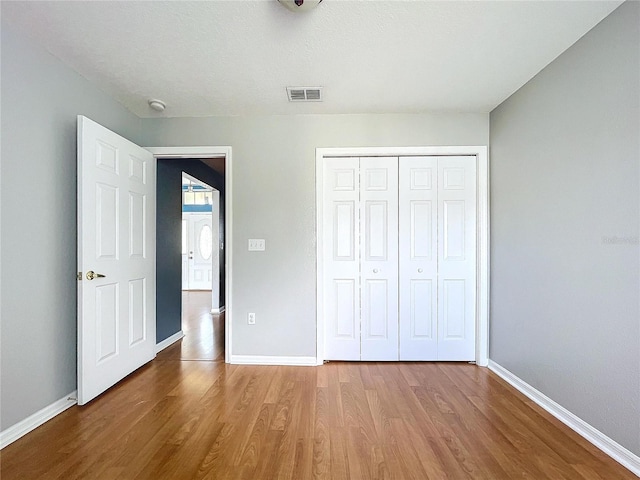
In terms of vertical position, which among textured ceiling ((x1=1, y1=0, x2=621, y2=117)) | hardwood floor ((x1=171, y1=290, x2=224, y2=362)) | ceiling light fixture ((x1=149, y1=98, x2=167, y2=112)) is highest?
textured ceiling ((x1=1, y1=0, x2=621, y2=117))

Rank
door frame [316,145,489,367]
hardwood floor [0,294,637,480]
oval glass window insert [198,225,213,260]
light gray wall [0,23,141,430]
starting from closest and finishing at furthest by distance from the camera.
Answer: hardwood floor [0,294,637,480] < light gray wall [0,23,141,430] < door frame [316,145,489,367] < oval glass window insert [198,225,213,260]

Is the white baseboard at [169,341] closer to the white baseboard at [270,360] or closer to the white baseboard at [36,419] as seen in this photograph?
the white baseboard at [270,360]

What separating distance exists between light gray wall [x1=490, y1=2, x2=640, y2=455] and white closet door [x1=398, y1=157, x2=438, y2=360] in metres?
0.61

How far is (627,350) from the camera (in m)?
1.54

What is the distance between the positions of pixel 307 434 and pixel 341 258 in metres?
1.51

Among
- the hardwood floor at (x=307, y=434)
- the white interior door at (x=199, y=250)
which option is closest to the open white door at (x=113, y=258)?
the hardwood floor at (x=307, y=434)

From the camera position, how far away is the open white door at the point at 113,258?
2068mm

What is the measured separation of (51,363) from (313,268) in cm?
197

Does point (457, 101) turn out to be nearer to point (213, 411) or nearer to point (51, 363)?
point (213, 411)

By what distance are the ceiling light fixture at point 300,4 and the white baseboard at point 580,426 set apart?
2743mm

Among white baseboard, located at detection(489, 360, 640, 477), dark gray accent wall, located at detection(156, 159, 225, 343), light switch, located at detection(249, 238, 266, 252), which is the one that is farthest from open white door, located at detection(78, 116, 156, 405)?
white baseboard, located at detection(489, 360, 640, 477)

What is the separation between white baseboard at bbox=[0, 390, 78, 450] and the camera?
168 centimetres

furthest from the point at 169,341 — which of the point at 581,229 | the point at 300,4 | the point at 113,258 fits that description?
the point at 581,229

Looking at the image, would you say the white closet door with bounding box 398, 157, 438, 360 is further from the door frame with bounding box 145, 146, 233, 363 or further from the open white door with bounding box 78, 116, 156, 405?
the open white door with bounding box 78, 116, 156, 405
